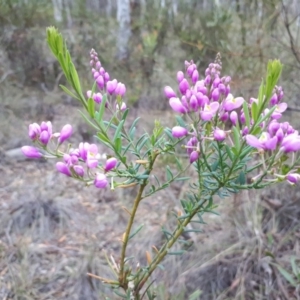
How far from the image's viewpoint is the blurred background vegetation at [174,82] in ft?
7.86

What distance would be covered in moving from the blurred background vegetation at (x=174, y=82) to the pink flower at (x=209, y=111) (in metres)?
1.38

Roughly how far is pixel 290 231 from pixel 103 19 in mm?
5946

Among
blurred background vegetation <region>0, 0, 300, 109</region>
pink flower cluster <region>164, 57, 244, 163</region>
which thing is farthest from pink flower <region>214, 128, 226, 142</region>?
blurred background vegetation <region>0, 0, 300, 109</region>

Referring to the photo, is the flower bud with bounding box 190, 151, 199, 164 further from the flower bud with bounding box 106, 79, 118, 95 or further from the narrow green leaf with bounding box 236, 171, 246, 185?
the flower bud with bounding box 106, 79, 118, 95

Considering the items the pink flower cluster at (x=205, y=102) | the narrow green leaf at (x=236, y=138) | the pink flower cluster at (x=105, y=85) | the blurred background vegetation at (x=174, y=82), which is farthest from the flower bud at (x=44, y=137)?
the blurred background vegetation at (x=174, y=82)

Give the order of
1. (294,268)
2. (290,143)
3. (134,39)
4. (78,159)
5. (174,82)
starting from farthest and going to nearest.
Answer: (134,39) < (174,82) < (294,268) < (78,159) < (290,143)

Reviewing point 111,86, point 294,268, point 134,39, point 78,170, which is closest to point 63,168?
point 78,170

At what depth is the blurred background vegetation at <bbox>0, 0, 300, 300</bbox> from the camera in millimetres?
2396

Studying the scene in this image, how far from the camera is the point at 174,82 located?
481cm

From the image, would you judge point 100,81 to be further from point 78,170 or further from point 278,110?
point 278,110

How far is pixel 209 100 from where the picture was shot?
79cm

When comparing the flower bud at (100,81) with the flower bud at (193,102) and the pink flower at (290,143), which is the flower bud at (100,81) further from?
the pink flower at (290,143)

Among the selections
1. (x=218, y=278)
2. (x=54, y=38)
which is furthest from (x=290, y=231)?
(x=54, y=38)

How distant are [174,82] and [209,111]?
163 inches
